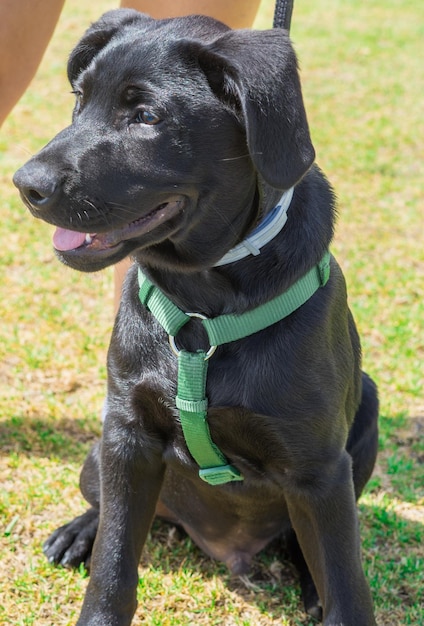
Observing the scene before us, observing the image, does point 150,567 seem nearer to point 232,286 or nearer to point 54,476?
point 54,476

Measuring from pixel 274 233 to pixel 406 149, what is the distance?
4.36m

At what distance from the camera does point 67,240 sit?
210cm

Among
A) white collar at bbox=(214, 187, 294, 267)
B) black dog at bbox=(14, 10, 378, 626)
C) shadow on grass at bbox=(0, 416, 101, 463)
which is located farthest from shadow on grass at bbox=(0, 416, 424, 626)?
white collar at bbox=(214, 187, 294, 267)

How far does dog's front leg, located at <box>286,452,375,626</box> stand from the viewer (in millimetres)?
2236

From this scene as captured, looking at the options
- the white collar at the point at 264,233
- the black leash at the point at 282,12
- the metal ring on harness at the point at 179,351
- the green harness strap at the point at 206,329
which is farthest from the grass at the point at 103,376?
the black leash at the point at 282,12

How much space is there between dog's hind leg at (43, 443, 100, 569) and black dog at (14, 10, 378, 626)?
0.31 meters

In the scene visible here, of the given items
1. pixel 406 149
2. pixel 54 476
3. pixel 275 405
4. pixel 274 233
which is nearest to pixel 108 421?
pixel 275 405

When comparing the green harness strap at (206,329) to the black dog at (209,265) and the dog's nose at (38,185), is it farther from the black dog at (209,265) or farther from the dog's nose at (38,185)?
the dog's nose at (38,185)

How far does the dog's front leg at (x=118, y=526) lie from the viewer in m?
2.34

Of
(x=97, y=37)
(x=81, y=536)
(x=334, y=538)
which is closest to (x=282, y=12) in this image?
(x=97, y=37)

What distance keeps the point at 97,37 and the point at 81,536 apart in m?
1.49

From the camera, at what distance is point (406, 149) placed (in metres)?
6.26

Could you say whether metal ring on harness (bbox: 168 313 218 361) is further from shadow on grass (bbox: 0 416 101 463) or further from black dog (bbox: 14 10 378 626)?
shadow on grass (bbox: 0 416 101 463)

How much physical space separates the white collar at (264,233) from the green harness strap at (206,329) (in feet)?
0.42
